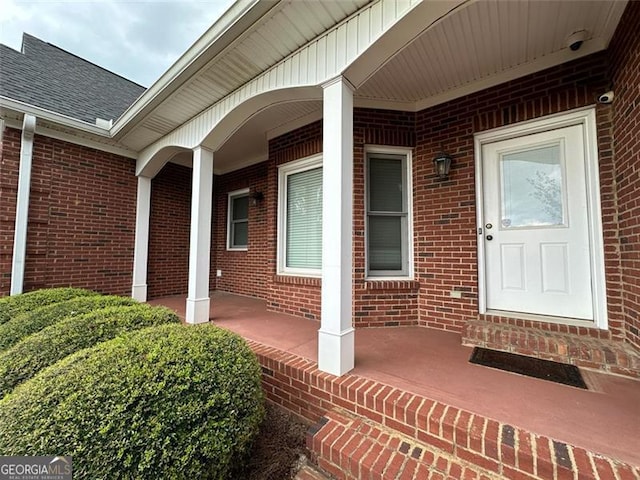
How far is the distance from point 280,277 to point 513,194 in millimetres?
3017

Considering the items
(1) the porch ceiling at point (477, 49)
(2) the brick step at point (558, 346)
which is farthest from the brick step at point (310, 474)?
(1) the porch ceiling at point (477, 49)

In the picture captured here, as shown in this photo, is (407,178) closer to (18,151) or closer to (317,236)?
(317,236)

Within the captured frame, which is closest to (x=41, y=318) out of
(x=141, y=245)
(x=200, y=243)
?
(x=200, y=243)

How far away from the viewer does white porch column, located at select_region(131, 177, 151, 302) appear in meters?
4.86

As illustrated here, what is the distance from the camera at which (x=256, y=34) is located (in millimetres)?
2260

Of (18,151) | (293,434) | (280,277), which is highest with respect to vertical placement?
(18,151)

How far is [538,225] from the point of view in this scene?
2643mm

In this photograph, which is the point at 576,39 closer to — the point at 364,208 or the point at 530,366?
the point at 364,208

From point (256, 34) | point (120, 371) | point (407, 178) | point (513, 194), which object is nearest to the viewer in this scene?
point (120, 371)

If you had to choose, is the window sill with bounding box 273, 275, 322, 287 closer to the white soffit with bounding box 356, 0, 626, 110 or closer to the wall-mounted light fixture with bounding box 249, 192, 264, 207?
the wall-mounted light fixture with bounding box 249, 192, 264, 207

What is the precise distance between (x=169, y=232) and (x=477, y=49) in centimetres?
567

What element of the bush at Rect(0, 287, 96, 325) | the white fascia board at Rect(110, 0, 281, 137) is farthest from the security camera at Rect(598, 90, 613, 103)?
the bush at Rect(0, 287, 96, 325)

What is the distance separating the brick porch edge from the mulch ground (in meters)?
0.11

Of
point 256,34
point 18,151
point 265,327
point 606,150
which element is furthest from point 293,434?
point 18,151
